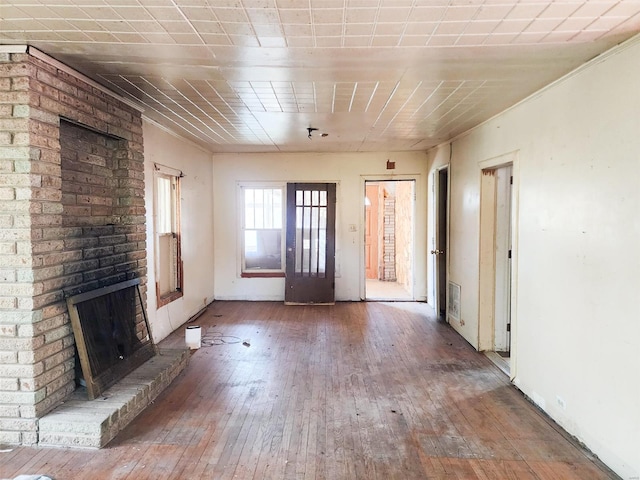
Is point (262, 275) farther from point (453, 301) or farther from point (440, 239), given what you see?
point (453, 301)

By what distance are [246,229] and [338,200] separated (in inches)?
67.6

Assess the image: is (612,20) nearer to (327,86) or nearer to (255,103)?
(327,86)

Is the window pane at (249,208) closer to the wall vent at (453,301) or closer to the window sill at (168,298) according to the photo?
the window sill at (168,298)

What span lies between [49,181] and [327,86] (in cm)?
212

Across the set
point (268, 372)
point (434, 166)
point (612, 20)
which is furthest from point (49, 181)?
point (434, 166)

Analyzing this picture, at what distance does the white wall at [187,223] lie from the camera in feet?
14.4

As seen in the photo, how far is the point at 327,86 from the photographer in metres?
3.21

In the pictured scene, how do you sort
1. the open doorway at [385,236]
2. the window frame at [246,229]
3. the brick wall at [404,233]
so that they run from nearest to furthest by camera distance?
the window frame at [246,229]
the brick wall at [404,233]
the open doorway at [385,236]

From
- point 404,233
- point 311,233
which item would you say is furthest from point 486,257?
point 404,233

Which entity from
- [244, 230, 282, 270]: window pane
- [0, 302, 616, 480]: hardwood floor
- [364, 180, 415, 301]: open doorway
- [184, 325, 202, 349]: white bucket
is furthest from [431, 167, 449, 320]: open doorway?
[184, 325, 202, 349]: white bucket

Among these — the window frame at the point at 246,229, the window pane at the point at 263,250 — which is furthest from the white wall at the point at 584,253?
the window pane at the point at 263,250

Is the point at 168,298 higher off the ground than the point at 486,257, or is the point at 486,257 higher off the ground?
the point at 486,257

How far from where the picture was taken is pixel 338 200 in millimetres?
6953

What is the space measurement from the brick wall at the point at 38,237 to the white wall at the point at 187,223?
3.83 feet
